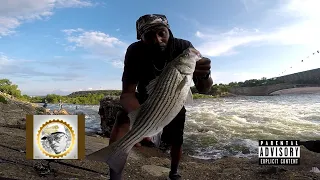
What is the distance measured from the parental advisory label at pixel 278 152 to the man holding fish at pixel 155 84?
3604 mm

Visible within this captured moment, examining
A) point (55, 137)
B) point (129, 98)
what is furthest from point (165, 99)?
point (55, 137)

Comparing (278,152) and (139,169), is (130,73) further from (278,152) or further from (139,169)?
(278,152)

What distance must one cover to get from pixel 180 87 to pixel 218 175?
508 centimetres

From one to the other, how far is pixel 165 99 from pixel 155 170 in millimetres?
4680

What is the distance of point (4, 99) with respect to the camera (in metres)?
18.6

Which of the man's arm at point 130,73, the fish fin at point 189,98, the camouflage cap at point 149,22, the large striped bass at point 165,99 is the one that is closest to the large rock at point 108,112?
the man's arm at point 130,73

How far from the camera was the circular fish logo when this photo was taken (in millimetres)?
4961

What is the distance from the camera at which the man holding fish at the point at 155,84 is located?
255 cm

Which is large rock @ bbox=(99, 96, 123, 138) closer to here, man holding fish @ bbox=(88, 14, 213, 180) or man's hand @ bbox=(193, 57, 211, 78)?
man holding fish @ bbox=(88, 14, 213, 180)

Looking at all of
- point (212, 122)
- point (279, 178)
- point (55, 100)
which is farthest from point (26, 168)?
point (55, 100)

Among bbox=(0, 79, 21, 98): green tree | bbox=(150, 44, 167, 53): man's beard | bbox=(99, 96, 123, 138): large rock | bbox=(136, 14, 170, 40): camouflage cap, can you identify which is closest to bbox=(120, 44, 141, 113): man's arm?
bbox=(150, 44, 167, 53): man's beard

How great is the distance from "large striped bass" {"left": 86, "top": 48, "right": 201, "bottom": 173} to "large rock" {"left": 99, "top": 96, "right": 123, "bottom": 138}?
9.23 m

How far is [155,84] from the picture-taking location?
263 centimetres

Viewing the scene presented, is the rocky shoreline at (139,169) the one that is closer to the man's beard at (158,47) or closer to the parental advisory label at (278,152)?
the parental advisory label at (278,152)
